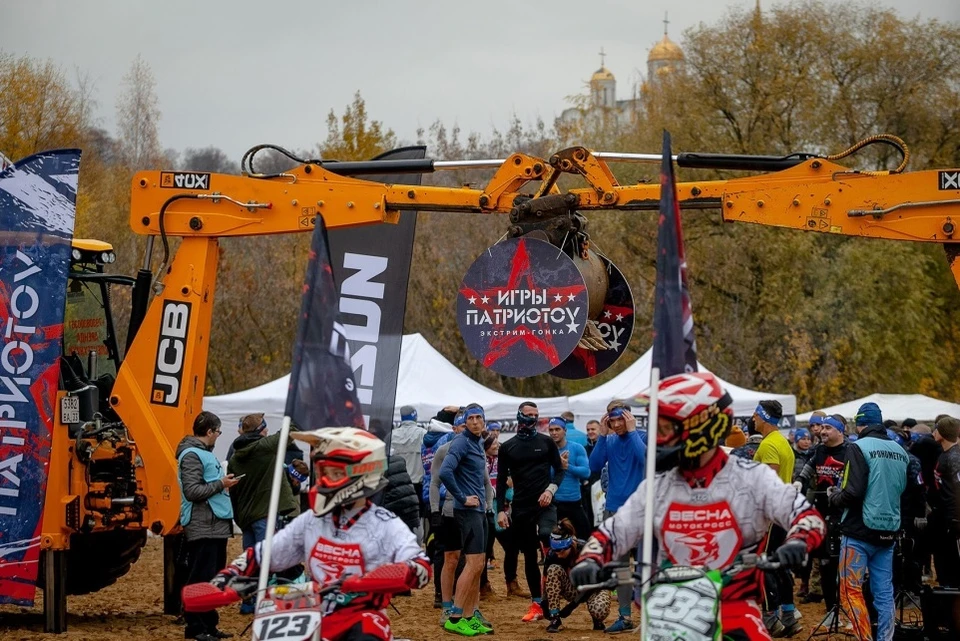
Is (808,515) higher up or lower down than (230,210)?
lower down

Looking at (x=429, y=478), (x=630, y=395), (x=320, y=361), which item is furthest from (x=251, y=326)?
(x=320, y=361)

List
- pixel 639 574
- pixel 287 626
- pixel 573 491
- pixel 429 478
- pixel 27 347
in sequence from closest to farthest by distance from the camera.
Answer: pixel 639 574 < pixel 287 626 < pixel 27 347 < pixel 573 491 < pixel 429 478

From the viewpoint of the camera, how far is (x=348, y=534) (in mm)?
6699

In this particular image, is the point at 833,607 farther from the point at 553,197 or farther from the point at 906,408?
the point at 906,408

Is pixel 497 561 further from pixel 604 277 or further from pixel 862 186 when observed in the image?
pixel 862 186

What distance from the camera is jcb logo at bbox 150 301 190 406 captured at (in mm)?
11625

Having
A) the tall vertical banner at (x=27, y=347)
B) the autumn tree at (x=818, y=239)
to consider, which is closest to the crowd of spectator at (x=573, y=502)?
the tall vertical banner at (x=27, y=347)

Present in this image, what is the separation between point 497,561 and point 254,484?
318 inches

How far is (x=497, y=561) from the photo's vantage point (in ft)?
65.3

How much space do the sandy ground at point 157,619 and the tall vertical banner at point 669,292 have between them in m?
6.19

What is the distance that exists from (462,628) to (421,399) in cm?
915

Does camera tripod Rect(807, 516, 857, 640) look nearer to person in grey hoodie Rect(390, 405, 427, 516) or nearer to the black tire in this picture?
person in grey hoodie Rect(390, 405, 427, 516)

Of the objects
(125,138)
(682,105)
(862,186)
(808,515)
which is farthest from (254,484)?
(125,138)

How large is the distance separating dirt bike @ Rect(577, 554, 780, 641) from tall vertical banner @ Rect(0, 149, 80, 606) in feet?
21.6
